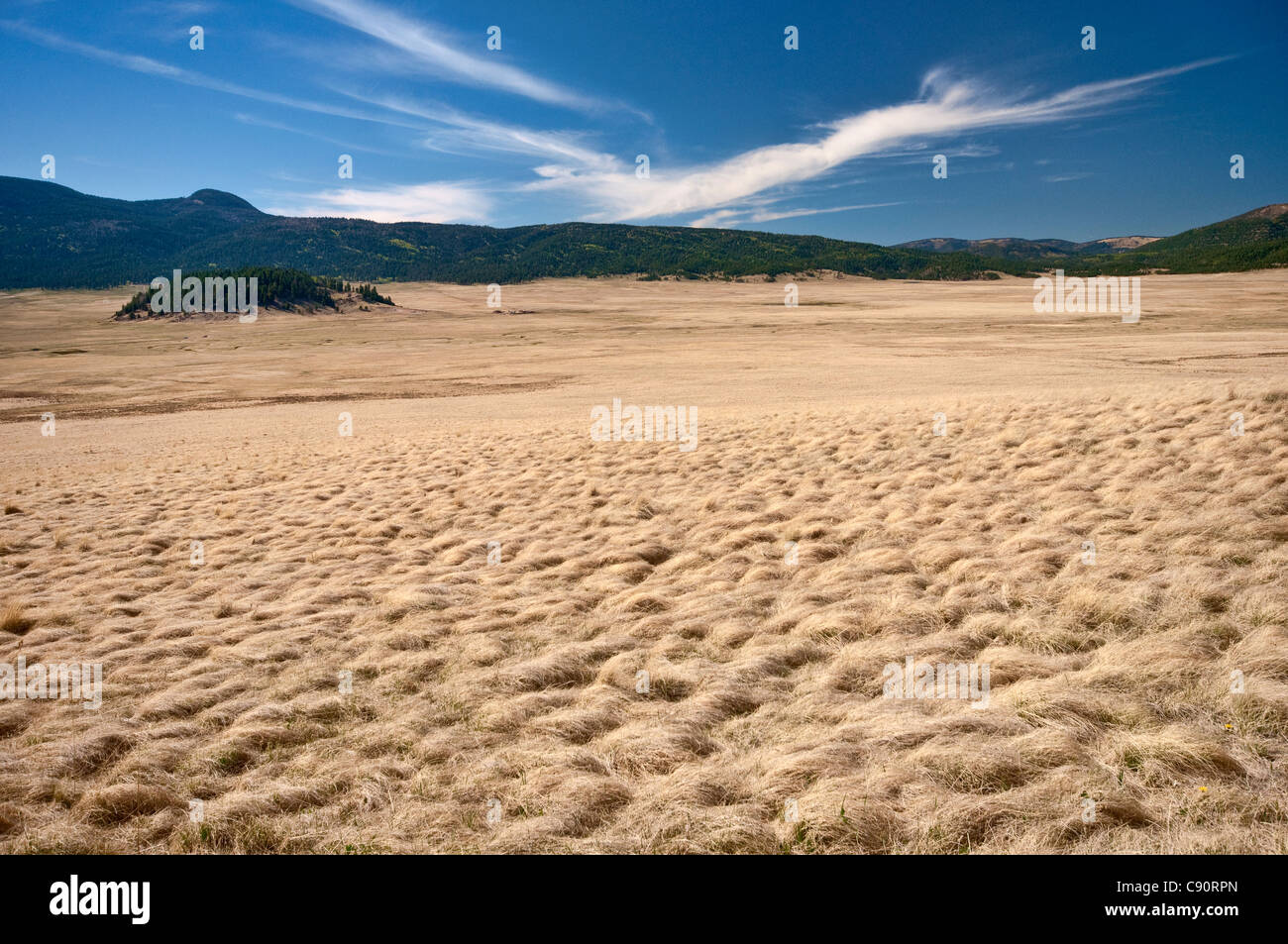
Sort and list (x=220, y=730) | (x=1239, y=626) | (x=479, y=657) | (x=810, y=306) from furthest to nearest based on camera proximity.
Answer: (x=810, y=306), (x=479, y=657), (x=1239, y=626), (x=220, y=730)

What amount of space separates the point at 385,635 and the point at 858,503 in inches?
269

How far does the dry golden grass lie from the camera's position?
3787 millimetres

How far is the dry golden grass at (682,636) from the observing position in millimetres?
3787

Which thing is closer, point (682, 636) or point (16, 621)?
point (682, 636)

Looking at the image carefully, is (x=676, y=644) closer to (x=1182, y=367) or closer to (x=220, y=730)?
(x=220, y=730)

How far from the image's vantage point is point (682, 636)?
6.27 meters

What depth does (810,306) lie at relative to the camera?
10850 cm

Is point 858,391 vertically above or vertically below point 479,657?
above

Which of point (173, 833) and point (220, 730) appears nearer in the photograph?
point (173, 833)

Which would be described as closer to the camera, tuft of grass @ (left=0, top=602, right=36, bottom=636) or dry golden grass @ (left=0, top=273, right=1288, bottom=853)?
dry golden grass @ (left=0, top=273, right=1288, bottom=853)

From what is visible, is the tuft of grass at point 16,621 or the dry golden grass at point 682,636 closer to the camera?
the dry golden grass at point 682,636
